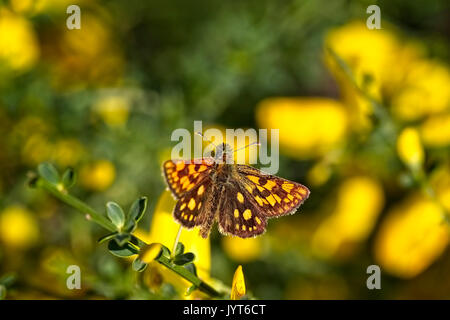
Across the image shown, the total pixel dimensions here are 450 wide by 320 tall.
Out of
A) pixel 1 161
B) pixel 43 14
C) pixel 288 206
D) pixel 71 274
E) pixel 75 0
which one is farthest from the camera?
pixel 75 0

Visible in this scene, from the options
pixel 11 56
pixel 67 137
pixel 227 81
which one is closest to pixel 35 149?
pixel 67 137

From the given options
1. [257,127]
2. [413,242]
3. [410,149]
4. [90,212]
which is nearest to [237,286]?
[90,212]

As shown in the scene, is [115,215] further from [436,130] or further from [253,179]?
[436,130]

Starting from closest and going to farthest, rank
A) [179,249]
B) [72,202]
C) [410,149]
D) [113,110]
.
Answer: [72,202], [179,249], [410,149], [113,110]

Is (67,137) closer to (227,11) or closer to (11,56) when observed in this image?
(11,56)

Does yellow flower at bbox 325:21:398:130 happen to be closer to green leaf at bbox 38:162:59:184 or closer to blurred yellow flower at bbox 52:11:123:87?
blurred yellow flower at bbox 52:11:123:87

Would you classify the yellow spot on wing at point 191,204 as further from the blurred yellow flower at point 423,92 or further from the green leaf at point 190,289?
the blurred yellow flower at point 423,92
